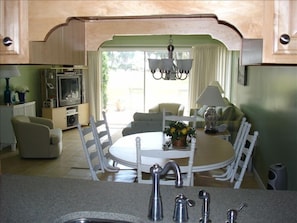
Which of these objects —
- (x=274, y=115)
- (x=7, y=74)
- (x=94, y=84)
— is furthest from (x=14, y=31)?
(x=94, y=84)

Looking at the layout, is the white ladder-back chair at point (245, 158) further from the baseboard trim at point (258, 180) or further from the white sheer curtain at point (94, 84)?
the white sheer curtain at point (94, 84)

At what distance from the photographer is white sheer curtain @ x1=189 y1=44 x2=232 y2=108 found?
8.66 m

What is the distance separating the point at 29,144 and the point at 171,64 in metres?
2.98

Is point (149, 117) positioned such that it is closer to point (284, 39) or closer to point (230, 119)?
point (230, 119)

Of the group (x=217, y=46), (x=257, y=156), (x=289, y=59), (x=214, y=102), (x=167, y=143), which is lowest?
(x=257, y=156)

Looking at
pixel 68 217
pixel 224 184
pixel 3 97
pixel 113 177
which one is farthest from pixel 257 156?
pixel 3 97

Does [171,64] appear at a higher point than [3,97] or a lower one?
higher

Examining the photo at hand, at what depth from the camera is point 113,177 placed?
11.6 feet

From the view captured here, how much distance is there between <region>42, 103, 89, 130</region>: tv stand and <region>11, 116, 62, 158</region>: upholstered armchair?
6.84 feet

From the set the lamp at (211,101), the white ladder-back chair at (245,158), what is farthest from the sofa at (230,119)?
the white ladder-back chair at (245,158)

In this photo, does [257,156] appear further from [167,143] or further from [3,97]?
[3,97]

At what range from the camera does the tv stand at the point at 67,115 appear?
8211mm

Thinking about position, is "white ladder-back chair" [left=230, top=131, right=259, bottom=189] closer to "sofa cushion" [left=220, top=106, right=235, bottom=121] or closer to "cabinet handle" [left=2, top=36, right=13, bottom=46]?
"cabinet handle" [left=2, top=36, right=13, bottom=46]

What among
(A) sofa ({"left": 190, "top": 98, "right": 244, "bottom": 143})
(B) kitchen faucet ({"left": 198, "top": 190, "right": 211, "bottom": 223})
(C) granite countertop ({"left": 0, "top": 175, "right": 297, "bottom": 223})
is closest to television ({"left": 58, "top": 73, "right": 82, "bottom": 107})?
(A) sofa ({"left": 190, "top": 98, "right": 244, "bottom": 143})
